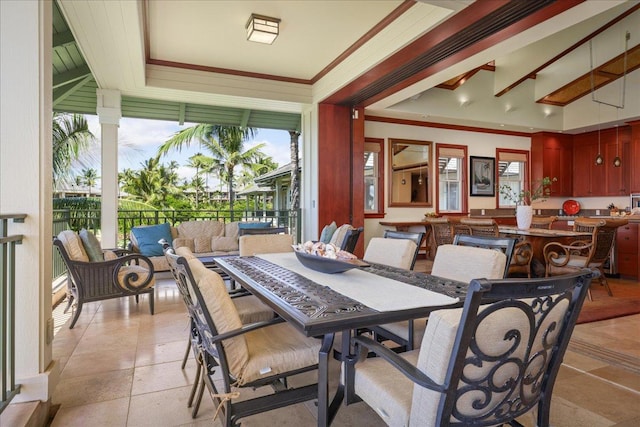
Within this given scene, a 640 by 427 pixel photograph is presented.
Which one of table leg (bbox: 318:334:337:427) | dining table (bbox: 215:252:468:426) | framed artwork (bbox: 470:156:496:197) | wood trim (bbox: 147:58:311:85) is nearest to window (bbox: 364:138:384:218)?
wood trim (bbox: 147:58:311:85)

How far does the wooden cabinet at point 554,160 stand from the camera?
821 centimetres

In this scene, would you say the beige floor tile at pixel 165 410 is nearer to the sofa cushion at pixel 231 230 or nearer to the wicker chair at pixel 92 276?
the wicker chair at pixel 92 276

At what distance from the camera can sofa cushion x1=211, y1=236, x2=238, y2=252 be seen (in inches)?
232

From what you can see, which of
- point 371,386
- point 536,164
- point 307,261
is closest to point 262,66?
point 307,261

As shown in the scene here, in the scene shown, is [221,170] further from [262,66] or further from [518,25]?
[518,25]

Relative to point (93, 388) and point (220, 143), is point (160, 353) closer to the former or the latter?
point (93, 388)

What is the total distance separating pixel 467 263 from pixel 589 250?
11.1 ft

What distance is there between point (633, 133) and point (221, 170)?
13664 mm

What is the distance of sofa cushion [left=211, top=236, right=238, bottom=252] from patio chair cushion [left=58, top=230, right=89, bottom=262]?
Result: 228cm

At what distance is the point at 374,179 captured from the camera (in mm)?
7066

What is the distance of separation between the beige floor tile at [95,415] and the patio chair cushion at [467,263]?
Result: 6.56 feet

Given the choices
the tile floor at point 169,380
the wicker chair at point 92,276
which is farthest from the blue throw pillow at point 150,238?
the tile floor at point 169,380

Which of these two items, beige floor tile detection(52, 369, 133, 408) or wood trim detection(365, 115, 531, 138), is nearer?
beige floor tile detection(52, 369, 133, 408)

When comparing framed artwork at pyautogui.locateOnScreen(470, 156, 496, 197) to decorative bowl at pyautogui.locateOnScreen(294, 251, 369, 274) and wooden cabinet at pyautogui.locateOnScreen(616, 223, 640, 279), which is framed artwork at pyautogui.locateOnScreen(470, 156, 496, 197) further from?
decorative bowl at pyautogui.locateOnScreen(294, 251, 369, 274)
